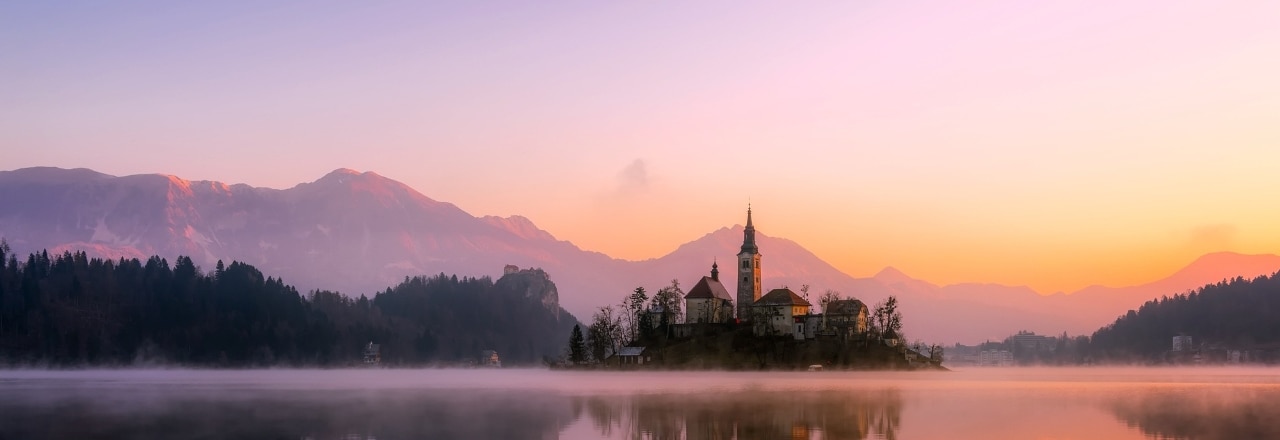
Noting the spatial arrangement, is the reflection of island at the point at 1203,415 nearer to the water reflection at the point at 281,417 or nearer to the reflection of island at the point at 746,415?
the reflection of island at the point at 746,415

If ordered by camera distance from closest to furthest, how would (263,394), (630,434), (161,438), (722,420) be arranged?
(161,438) → (630,434) → (722,420) → (263,394)

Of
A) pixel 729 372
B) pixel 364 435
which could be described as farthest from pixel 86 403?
pixel 729 372

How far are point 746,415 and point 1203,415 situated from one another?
27998mm

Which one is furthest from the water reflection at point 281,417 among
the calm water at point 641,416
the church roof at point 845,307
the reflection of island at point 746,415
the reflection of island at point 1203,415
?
the church roof at point 845,307

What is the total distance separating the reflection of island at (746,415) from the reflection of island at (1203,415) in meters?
14.0

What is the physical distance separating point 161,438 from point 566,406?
32.8 m

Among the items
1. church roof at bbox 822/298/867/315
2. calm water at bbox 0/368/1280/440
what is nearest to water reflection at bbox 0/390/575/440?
calm water at bbox 0/368/1280/440

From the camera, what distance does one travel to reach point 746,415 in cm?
6712

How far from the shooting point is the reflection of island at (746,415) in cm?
5572

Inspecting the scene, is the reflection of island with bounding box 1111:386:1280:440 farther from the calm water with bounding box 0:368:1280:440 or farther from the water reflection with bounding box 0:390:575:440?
the water reflection with bounding box 0:390:575:440

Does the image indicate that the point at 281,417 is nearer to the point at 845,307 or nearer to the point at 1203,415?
the point at 1203,415

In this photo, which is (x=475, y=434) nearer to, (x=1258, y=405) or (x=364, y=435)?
(x=364, y=435)

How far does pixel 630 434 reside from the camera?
55.4m

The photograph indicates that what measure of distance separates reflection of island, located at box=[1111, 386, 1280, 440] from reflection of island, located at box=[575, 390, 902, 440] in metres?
14.0
